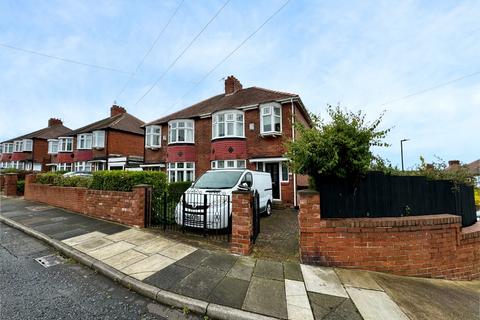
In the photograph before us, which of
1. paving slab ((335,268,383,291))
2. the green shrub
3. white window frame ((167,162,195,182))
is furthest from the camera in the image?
white window frame ((167,162,195,182))

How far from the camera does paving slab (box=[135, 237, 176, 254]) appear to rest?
4980 mm

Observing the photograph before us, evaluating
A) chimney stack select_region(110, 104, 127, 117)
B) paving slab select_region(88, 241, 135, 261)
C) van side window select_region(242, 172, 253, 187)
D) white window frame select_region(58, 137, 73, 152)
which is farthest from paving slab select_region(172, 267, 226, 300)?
white window frame select_region(58, 137, 73, 152)

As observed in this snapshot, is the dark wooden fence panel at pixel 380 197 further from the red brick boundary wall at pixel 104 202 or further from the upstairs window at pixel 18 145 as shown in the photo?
the upstairs window at pixel 18 145

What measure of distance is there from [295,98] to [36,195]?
15497 mm

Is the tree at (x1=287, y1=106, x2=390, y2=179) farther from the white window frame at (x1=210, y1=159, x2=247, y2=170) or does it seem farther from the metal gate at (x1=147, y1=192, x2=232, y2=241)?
the white window frame at (x1=210, y1=159, x2=247, y2=170)

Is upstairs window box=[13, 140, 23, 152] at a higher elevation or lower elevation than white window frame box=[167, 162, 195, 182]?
higher

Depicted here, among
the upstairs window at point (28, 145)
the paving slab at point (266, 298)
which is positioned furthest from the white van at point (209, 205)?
the upstairs window at point (28, 145)

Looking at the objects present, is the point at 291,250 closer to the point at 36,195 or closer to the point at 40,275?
the point at 40,275

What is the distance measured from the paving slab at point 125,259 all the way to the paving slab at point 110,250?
0.17 metres

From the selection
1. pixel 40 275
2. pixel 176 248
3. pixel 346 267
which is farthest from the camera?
pixel 176 248

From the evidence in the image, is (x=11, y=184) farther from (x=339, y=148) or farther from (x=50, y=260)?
(x=339, y=148)

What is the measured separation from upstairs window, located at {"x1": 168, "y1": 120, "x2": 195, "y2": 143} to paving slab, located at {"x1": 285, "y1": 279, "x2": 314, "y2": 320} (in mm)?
13935

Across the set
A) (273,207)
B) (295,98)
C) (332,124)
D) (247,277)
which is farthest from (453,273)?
(295,98)

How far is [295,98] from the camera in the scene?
12.7 metres
